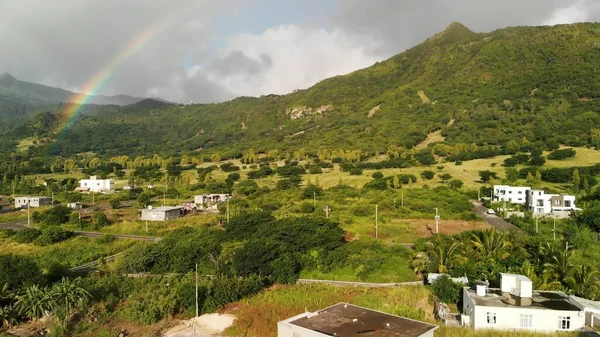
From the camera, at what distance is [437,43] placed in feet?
567

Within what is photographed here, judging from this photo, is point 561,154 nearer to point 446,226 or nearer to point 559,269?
point 446,226

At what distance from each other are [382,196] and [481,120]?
5588 centimetres

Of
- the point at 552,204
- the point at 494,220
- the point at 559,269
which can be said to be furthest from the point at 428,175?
the point at 559,269

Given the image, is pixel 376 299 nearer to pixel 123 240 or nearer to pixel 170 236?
pixel 170 236

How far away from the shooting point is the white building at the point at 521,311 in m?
18.0

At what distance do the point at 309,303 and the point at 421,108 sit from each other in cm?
10317

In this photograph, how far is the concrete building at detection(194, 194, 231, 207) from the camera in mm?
56906

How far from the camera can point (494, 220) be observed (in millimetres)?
43406

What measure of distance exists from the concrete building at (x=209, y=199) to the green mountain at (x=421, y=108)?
38.0 meters

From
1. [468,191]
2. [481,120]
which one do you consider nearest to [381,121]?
[481,120]

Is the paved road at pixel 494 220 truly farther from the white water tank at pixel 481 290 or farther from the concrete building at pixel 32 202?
the concrete building at pixel 32 202

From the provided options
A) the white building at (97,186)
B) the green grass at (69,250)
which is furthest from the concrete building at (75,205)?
the green grass at (69,250)

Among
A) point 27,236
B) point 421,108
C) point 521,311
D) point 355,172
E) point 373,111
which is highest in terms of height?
point 373,111

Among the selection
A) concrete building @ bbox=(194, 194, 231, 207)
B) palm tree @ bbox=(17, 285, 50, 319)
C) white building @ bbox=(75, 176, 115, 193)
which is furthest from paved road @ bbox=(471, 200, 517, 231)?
white building @ bbox=(75, 176, 115, 193)
